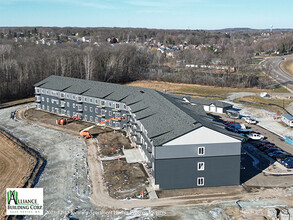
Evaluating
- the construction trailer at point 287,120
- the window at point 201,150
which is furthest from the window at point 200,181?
the construction trailer at point 287,120

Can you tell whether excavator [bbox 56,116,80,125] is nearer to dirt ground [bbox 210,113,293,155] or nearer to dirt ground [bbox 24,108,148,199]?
dirt ground [bbox 24,108,148,199]

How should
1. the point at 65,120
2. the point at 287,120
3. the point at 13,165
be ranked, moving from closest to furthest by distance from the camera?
the point at 13,165 → the point at 287,120 → the point at 65,120

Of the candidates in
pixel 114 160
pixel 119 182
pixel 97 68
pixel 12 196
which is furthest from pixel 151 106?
pixel 97 68

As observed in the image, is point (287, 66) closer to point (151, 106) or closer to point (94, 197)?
point (151, 106)

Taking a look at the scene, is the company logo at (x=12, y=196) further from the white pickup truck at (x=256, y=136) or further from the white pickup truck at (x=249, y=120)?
the white pickup truck at (x=249, y=120)

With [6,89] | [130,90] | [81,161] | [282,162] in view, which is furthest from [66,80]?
[282,162]
